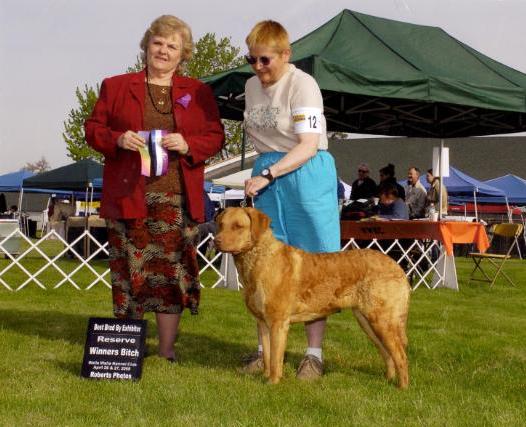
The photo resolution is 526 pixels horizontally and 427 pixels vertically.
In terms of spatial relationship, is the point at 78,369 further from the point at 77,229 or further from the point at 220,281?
the point at 77,229

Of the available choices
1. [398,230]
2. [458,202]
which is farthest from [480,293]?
[458,202]

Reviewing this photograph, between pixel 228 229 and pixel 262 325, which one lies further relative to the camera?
pixel 262 325

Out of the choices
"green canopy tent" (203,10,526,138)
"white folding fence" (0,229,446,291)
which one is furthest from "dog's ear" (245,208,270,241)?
"white folding fence" (0,229,446,291)

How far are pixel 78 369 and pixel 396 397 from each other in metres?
1.91

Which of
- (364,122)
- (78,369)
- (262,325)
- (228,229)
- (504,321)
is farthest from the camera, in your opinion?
(364,122)

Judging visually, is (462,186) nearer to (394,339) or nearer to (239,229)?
(394,339)

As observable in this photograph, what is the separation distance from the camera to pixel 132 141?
3.88 meters

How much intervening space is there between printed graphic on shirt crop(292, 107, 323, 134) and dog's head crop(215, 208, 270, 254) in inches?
22.0

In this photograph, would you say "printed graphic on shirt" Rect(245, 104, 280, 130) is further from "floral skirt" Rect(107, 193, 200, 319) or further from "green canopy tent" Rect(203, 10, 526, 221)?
"green canopy tent" Rect(203, 10, 526, 221)

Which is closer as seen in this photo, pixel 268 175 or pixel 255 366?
pixel 268 175

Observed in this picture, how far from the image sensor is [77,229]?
14.4 metres

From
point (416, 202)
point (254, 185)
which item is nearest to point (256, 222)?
point (254, 185)

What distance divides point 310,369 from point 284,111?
60.0 inches

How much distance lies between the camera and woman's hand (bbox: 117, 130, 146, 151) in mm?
3875
